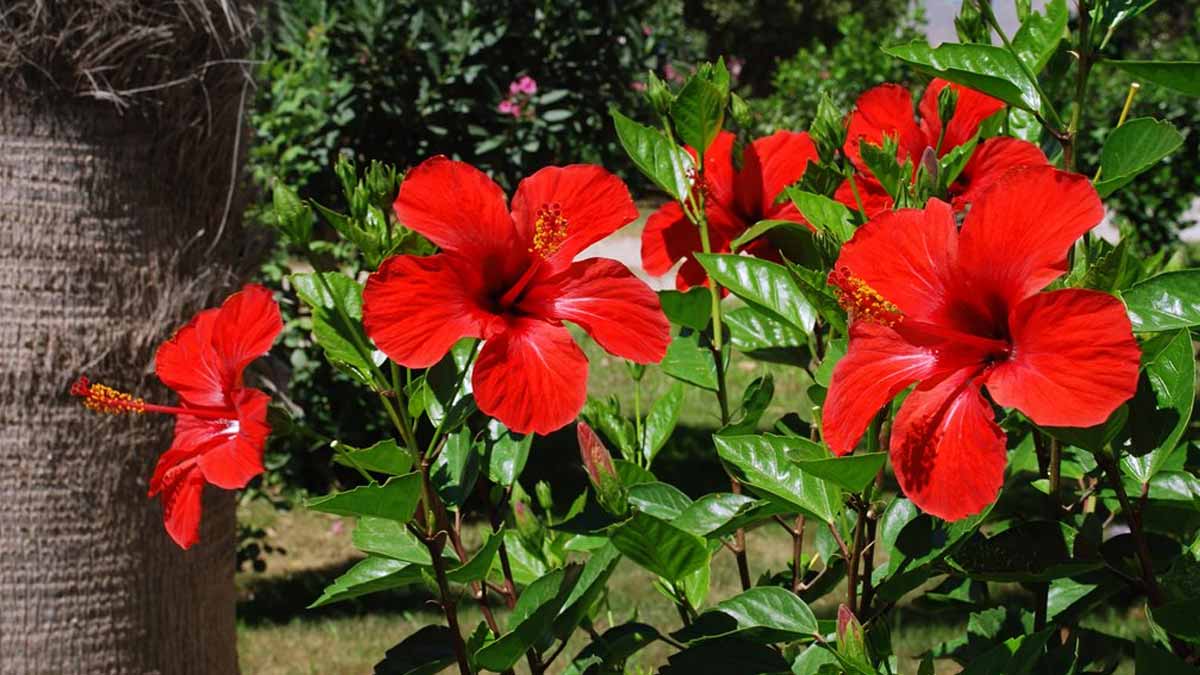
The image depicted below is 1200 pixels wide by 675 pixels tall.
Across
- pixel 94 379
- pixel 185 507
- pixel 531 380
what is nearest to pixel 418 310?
pixel 531 380

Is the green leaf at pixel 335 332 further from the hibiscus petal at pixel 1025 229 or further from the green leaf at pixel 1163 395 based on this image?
the green leaf at pixel 1163 395

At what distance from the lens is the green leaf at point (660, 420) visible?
1309mm

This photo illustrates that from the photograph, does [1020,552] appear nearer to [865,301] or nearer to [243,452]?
[865,301]

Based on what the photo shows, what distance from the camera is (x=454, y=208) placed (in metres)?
0.96

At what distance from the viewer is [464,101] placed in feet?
Answer: 16.8

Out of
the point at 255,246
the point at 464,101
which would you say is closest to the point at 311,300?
the point at 255,246

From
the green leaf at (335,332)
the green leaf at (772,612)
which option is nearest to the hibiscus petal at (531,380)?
the green leaf at (335,332)

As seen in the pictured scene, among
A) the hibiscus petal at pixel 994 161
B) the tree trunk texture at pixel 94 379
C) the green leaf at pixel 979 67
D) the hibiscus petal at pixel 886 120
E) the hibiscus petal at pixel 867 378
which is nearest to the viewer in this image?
the hibiscus petal at pixel 867 378

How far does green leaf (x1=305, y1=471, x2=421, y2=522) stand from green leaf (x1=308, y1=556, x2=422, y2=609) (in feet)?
0.48

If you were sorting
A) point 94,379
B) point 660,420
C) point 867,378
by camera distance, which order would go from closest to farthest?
point 867,378, point 660,420, point 94,379

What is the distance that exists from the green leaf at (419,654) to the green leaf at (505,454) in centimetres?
15

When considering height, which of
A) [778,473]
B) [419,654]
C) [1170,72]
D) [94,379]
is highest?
[1170,72]

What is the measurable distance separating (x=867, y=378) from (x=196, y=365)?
1.86ft

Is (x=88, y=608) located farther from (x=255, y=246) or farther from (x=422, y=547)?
(x=422, y=547)
